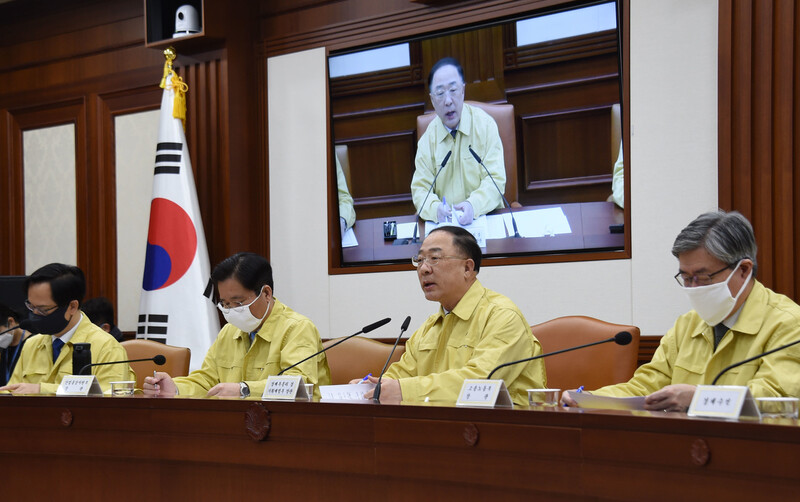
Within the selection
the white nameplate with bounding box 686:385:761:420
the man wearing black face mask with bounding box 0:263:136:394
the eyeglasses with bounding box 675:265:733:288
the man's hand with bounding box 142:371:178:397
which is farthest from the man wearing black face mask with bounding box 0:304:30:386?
the white nameplate with bounding box 686:385:761:420

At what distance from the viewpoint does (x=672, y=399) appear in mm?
2029

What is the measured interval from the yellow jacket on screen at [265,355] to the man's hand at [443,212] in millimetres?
1291

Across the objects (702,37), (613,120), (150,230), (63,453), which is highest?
(702,37)

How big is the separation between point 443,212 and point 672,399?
250cm

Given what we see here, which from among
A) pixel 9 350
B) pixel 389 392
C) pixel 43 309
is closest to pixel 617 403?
pixel 389 392

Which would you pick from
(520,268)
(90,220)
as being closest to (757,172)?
(520,268)

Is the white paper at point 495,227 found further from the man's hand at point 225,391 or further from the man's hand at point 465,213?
the man's hand at point 225,391

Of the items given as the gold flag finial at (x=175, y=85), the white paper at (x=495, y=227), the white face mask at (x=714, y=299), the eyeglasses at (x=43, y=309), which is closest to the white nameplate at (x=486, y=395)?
the white face mask at (x=714, y=299)

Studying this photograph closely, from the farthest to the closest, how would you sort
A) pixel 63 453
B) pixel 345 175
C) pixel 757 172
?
pixel 345 175
pixel 757 172
pixel 63 453

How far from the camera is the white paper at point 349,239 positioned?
Answer: 4734 millimetres

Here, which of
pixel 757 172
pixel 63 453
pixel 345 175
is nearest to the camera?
pixel 63 453

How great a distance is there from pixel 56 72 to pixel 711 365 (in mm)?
4749

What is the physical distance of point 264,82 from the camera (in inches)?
199

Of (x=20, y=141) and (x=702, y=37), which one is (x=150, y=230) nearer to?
(x=20, y=141)
